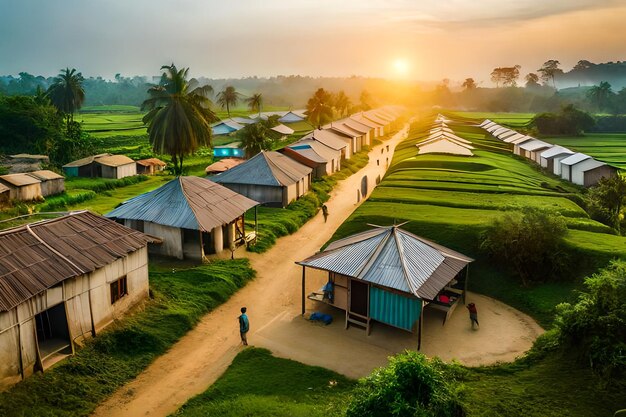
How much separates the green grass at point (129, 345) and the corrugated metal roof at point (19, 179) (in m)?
21.0

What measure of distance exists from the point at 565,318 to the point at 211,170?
42445 mm

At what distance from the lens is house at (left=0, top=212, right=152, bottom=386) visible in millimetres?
16094

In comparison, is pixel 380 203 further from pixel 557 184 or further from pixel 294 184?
pixel 557 184

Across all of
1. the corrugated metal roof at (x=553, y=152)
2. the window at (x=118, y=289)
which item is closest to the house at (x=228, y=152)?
the corrugated metal roof at (x=553, y=152)

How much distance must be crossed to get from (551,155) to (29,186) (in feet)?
191

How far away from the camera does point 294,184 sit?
43312 millimetres

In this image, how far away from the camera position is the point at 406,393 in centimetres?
1190

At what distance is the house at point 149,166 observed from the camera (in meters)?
58.5

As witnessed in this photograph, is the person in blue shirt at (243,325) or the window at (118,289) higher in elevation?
the window at (118,289)

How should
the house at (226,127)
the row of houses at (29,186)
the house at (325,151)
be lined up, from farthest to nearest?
1. the house at (226,127)
2. the house at (325,151)
3. the row of houses at (29,186)

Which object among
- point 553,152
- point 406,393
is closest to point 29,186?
point 406,393

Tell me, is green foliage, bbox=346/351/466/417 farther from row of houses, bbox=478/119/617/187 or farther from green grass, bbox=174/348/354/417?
row of houses, bbox=478/119/617/187

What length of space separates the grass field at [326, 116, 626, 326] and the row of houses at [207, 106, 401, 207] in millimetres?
7558

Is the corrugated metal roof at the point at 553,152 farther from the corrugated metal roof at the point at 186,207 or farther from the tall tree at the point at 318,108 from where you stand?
the corrugated metal roof at the point at 186,207
